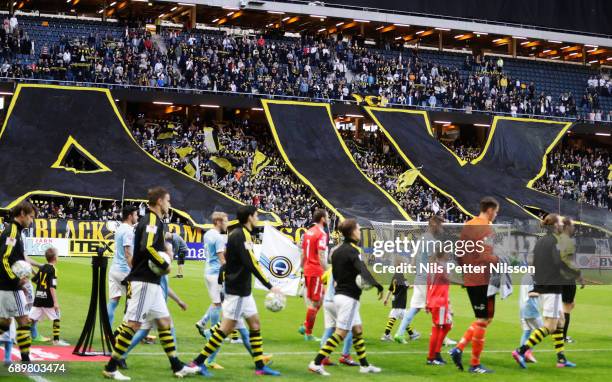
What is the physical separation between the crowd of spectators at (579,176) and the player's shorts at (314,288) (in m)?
45.5

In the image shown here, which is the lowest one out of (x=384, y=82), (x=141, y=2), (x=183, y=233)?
(x=183, y=233)

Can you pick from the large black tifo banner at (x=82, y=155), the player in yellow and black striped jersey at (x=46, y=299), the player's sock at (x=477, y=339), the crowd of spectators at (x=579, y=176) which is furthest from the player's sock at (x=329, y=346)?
the crowd of spectators at (x=579, y=176)

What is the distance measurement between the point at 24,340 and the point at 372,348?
21.6 feet

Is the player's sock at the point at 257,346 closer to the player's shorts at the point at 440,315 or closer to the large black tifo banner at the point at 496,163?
the player's shorts at the point at 440,315

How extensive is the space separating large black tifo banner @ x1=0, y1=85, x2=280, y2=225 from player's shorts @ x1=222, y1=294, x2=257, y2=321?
33572mm

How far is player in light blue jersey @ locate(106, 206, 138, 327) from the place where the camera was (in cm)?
1545

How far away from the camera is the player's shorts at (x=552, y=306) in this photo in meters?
15.5

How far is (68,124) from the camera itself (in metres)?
50.9

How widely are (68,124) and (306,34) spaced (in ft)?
85.6

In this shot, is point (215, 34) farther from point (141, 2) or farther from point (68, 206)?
point (68, 206)

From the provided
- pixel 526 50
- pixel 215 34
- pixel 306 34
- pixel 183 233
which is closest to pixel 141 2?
pixel 215 34

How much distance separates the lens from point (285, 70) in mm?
61500

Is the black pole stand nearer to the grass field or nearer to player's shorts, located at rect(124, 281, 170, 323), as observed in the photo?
the grass field

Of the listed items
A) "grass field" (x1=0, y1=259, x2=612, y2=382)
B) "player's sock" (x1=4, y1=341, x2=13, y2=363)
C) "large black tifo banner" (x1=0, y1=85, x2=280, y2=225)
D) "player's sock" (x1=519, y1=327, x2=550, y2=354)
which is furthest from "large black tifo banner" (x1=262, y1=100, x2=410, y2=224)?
"player's sock" (x1=4, y1=341, x2=13, y2=363)
